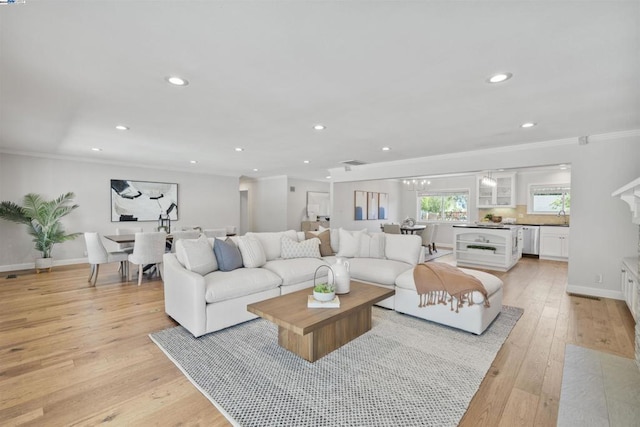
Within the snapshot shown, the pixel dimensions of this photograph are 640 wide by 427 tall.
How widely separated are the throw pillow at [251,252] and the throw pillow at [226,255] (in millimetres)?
94

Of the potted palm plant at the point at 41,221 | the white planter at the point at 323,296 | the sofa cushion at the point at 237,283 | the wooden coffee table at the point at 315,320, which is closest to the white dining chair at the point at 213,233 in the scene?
the sofa cushion at the point at 237,283

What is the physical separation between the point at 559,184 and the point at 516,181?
3.06 feet

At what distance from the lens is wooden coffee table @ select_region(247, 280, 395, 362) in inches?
86.9

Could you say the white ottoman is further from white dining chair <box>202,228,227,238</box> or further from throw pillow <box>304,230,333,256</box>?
white dining chair <box>202,228,227,238</box>

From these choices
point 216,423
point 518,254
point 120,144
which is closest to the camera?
point 216,423

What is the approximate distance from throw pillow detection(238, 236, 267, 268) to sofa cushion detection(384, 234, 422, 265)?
1862 mm

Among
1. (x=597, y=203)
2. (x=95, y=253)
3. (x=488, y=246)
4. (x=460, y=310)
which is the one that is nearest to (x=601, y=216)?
(x=597, y=203)

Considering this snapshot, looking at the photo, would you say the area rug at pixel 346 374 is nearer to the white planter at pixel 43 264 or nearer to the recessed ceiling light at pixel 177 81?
the recessed ceiling light at pixel 177 81

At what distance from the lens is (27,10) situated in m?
1.57

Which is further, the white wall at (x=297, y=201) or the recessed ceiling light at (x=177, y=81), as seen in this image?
the white wall at (x=297, y=201)

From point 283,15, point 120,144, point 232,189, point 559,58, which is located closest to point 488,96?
point 559,58

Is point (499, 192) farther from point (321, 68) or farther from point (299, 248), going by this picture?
point (321, 68)

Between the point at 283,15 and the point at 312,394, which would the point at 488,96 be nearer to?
the point at 283,15

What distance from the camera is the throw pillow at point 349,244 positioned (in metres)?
4.52
